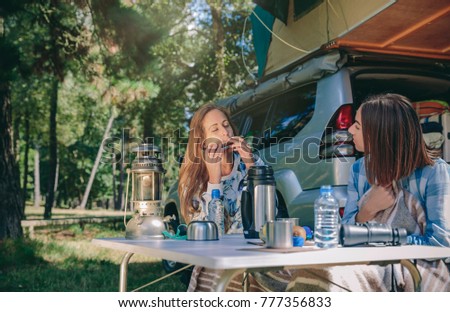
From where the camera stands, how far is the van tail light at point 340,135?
337cm

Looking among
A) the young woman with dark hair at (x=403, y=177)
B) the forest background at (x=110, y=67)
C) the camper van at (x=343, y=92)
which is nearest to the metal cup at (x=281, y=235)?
the young woman with dark hair at (x=403, y=177)

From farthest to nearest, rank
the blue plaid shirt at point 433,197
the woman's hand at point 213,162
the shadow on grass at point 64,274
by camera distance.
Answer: the shadow on grass at point 64,274 → the woman's hand at point 213,162 → the blue plaid shirt at point 433,197

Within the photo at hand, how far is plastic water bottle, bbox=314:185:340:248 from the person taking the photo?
1750mm

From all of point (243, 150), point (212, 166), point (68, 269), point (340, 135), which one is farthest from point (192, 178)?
point (68, 269)

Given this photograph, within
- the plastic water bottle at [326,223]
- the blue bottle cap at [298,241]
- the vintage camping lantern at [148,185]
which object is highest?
the vintage camping lantern at [148,185]

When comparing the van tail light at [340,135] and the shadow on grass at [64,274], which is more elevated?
the van tail light at [340,135]

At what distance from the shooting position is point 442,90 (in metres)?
3.86

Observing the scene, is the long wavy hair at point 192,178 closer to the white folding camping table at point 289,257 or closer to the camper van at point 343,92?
the camper van at point 343,92

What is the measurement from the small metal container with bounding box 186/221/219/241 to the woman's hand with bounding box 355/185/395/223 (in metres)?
0.60

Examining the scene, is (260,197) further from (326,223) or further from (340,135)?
(340,135)

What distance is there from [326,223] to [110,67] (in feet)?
23.5

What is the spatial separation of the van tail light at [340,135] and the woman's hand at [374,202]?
1.21 meters

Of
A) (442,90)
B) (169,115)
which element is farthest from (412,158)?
(169,115)
